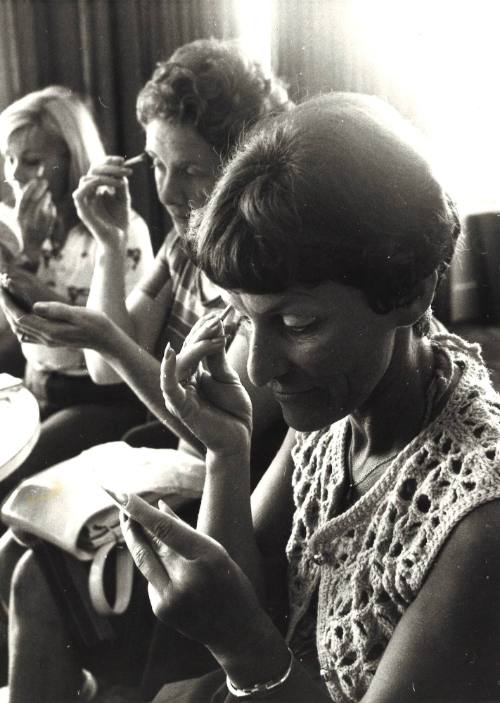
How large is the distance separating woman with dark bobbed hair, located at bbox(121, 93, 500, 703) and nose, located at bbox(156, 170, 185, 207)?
36 cm

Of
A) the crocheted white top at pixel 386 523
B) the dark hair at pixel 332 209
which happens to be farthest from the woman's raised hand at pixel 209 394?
the dark hair at pixel 332 209

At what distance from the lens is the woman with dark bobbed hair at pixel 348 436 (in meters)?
0.59

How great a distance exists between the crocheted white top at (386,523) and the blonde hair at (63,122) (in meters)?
0.66

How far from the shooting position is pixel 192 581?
0.70 meters

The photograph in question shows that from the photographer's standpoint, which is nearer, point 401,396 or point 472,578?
point 472,578

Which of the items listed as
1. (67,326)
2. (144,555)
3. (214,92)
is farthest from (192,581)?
(214,92)

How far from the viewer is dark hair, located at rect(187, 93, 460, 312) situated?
0.59m

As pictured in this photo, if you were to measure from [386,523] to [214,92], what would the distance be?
2.22 ft

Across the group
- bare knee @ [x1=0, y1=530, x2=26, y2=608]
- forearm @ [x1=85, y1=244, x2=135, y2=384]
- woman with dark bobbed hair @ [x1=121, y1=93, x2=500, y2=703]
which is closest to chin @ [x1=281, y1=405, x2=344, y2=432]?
woman with dark bobbed hair @ [x1=121, y1=93, x2=500, y2=703]

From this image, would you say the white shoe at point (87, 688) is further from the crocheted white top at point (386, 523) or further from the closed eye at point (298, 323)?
the closed eye at point (298, 323)

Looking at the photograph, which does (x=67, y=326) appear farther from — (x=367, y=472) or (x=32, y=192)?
(x=367, y=472)

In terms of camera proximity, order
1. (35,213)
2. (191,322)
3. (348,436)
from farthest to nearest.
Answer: (35,213), (191,322), (348,436)

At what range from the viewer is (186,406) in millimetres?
809

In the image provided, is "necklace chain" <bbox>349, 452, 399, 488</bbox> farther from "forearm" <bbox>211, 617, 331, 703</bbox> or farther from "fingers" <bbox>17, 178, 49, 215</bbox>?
"fingers" <bbox>17, 178, 49, 215</bbox>
